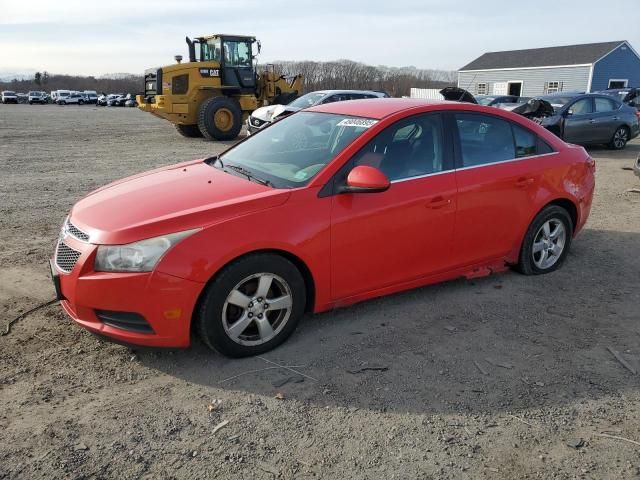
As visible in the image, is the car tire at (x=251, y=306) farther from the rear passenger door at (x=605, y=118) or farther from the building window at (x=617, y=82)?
the building window at (x=617, y=82)

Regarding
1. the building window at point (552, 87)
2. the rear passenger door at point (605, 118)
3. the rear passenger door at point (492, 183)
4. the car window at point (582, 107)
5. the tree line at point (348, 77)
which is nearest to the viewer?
the rear passenger door at point (492, 183)

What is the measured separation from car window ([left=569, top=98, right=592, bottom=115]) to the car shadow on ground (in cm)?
1030

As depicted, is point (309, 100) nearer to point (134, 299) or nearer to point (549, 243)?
point (549, 243)

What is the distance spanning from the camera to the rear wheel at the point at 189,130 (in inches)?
723

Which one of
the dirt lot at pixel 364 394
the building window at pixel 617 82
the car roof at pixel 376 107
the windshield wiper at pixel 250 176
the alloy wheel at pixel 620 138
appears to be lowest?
the dirt lot at pixel 364 394

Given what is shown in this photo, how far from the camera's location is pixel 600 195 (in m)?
8.74

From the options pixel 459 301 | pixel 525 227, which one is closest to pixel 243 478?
pixel 459 301

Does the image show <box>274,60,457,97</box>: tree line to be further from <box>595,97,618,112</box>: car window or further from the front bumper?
the front bumper

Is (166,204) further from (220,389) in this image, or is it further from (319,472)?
(319,472)

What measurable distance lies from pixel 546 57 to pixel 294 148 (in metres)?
45.5

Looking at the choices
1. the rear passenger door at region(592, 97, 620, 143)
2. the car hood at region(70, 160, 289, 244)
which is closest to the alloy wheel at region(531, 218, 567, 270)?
the car hood at region(70, 160, 289, 244)

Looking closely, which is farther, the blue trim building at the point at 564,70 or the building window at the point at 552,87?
the building window at the point at 552,87

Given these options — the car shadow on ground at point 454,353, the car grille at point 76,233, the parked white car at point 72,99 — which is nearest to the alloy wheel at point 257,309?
the car shadow on ground at point 454,353

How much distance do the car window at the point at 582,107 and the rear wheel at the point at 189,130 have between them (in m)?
11.9
